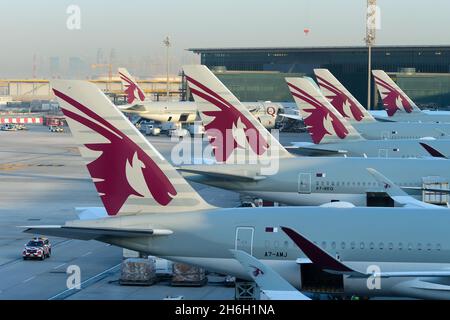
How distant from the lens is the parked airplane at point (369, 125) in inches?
2670

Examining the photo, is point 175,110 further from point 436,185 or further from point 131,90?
point 436,185

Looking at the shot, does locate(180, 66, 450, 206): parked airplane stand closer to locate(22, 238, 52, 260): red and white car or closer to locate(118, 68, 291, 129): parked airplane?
locate(22, 238, 52, 260): red and white car

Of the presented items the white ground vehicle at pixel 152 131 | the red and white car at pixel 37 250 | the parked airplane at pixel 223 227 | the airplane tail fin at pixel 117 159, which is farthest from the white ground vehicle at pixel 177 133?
the parked airplane at pixel 223 227

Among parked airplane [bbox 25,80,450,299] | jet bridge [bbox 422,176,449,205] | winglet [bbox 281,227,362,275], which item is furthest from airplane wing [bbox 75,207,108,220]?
jet bridge [bbox 422,176,449,205]

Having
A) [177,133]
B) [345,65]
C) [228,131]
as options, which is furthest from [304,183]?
[345,65]

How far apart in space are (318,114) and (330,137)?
1886 millimetres

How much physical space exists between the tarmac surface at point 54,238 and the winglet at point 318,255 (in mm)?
10333

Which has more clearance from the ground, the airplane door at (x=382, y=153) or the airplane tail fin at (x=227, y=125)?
the airplane tail fin at (x=227, y=125)

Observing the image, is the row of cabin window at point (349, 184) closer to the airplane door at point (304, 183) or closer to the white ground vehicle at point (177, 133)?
the airplane door at point (304, 183)

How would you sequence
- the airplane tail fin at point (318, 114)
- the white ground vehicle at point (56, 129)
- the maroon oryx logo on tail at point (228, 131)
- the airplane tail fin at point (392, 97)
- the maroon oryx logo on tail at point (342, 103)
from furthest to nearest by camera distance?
the white ground vehicle at point (56, 129) → the airplane tail fin at point (392, 97) → the maroon oryx logo on tail at point (342, 103) → the airplane tail fin at point (318, 114) → the maroon oryx logo on tail at point (228, 131)

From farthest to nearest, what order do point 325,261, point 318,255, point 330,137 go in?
point 330,137, point 325,261, point 318,255

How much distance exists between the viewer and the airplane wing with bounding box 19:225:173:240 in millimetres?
22891

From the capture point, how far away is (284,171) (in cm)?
4006

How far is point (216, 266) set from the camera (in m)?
25.0
